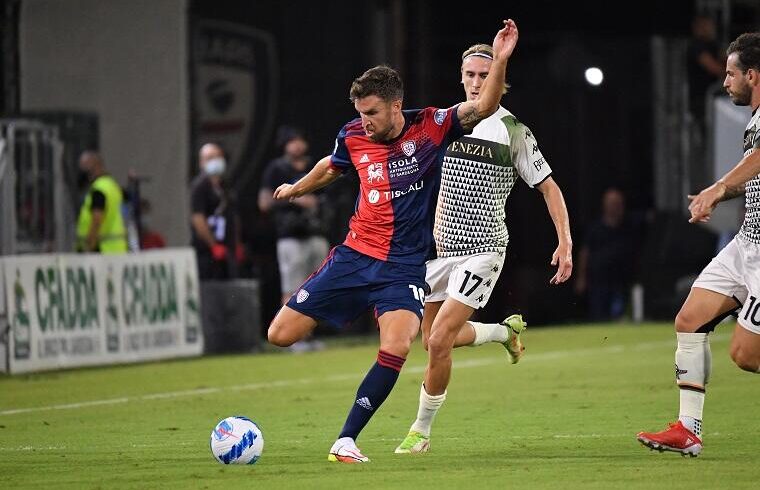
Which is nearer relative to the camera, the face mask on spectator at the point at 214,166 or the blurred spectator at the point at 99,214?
the blurred spectator at the point at 99,214

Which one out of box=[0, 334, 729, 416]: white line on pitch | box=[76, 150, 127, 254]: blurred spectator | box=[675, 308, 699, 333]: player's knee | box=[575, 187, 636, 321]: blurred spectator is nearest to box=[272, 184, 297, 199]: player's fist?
box=[675, 308, 699, 333]: player's knee

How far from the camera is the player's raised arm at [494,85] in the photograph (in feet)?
28.2

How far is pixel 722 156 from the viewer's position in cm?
2141

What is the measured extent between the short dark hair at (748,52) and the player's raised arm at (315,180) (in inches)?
91.6

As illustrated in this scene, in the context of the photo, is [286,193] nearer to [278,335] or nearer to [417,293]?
[278,335]

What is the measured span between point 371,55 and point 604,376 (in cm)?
830

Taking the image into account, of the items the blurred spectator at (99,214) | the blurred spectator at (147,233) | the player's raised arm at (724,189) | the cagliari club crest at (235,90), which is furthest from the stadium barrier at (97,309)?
the player's raised arm at (724,189)

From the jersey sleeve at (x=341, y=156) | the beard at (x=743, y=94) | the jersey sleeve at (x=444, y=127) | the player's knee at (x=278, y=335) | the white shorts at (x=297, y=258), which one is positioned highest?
the beard at (x=743, y=94)

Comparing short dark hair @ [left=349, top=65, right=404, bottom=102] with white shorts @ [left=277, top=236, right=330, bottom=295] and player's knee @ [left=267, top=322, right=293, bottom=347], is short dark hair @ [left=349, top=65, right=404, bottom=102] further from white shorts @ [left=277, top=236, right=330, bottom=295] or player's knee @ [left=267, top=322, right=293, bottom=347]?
white shorts @ [left=277, top=236, right=330, bottom=295]

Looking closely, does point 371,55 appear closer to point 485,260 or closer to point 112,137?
point 112,137

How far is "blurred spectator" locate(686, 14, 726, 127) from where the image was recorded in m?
22.7

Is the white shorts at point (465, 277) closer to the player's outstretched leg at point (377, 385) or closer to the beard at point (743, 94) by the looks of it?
the player's outstretched leg at point (377, 385)

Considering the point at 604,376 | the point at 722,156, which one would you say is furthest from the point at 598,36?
the point at 604,376

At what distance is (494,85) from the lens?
8711 millimetres
